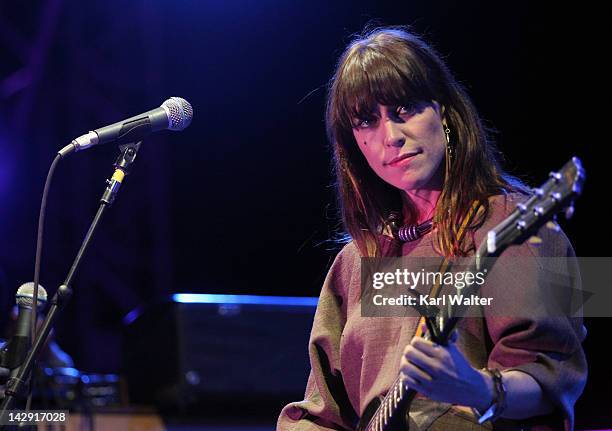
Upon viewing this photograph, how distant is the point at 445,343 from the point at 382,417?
40 cm

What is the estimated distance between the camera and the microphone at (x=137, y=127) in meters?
2.07

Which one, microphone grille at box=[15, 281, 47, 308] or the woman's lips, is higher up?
the woman's lips

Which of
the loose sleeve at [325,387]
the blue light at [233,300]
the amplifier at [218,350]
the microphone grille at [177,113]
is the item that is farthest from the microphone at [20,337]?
the blue light at [233,300]

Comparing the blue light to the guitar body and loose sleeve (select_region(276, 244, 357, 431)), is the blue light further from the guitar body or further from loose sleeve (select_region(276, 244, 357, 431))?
the guitar body

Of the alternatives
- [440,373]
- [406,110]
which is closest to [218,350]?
[406,110]

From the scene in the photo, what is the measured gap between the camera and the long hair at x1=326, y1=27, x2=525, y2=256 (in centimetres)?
193

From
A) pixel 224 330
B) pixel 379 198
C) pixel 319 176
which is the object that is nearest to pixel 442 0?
pixel 319 176

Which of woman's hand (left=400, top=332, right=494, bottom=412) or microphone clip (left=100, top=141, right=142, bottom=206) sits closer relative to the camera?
woman's hand (left=400, top=332, right=494, bottom=412)

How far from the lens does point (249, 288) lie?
7527 mm

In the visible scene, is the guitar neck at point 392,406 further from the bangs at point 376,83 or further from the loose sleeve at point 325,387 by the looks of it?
the bangs at point 376,83

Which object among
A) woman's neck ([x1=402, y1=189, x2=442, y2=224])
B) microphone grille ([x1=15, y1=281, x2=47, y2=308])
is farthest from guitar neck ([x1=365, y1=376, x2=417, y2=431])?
microphone grille ([x1=15, y1=281, x2=47, y2=308])

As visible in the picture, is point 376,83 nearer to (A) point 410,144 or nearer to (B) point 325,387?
(A) point 410,144

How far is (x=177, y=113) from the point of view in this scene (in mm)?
2199

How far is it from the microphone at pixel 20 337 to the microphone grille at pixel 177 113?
56 centimetres
